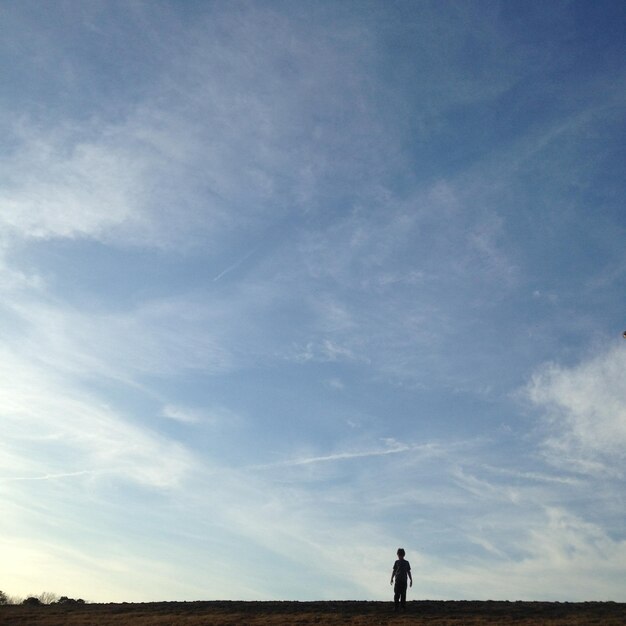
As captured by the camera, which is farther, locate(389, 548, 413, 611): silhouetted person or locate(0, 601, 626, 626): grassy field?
locate(389, 548, 413, 611): silhouetted person

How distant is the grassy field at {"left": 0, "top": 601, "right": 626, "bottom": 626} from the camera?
22.0 metres

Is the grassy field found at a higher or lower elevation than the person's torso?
lower

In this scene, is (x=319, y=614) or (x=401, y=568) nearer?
(x=319, y=614)

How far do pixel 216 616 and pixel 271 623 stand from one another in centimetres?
336

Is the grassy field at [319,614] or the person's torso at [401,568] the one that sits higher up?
the person's torso at [401,568]

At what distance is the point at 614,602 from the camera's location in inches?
1020

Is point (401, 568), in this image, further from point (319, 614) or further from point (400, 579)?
point (319, 614)

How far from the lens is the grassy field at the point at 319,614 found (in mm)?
22031

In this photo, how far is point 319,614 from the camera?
24109 millimetres

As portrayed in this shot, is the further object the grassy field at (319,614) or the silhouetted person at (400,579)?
the silhouetted person at (400,579)

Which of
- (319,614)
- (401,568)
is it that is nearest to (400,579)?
(401,568)

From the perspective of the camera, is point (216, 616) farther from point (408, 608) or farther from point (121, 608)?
point (408, 608)

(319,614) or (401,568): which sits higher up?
(401,568)

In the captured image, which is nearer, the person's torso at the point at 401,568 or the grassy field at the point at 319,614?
the grassy field at the point at 319,614
